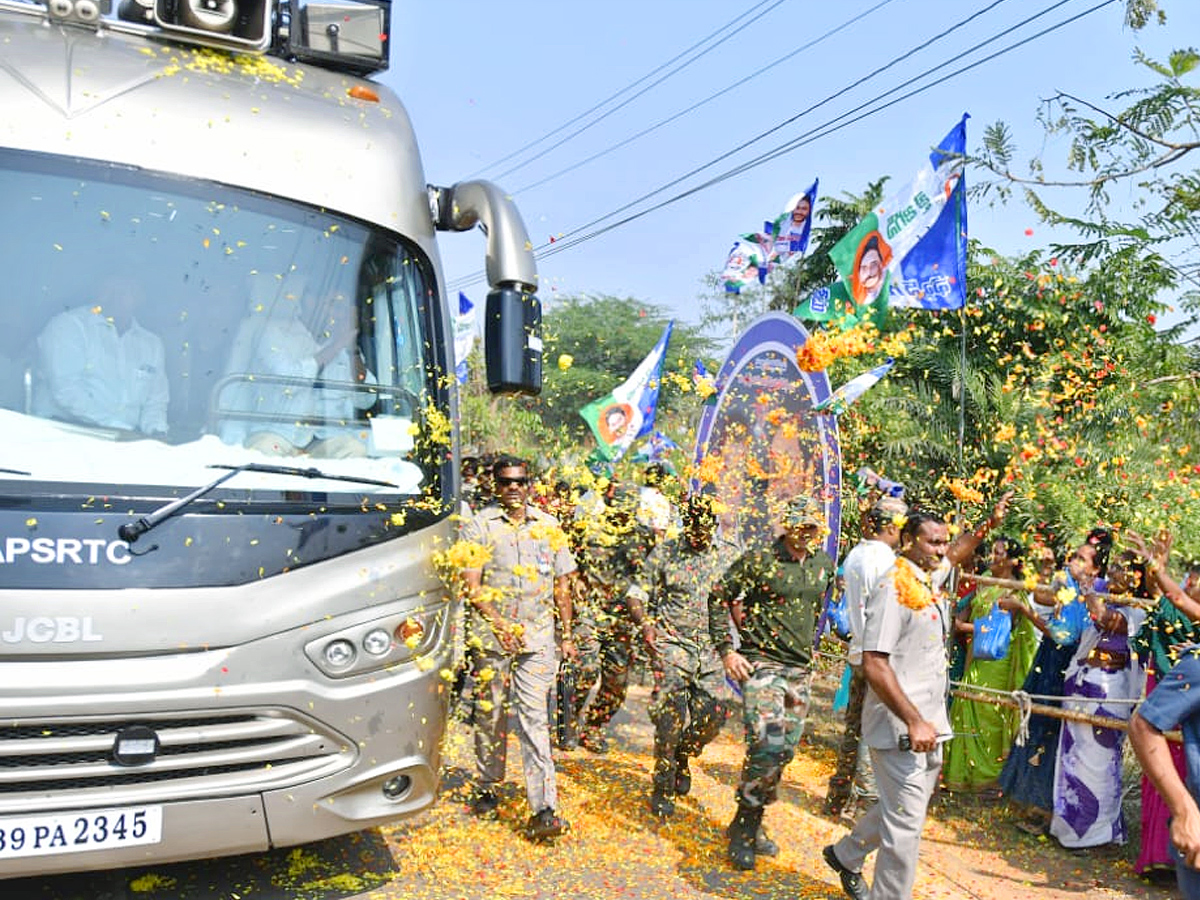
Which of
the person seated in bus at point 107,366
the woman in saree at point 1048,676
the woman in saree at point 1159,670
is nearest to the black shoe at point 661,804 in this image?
the woman in saree at point 1048,676

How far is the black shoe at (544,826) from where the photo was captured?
5.56 meters

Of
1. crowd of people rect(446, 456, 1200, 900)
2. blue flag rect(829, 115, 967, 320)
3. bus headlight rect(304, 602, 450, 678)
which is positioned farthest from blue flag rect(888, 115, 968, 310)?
bus headlight rect(304, 602, 450, 678)

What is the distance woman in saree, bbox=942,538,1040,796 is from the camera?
7.19m

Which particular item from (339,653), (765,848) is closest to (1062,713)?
(765,848)

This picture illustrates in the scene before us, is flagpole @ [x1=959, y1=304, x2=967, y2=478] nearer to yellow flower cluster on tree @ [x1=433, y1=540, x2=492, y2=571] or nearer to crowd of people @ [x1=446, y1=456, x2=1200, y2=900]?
crowd of people @ [x1=446, y1=456, x2=1200, y2=900]

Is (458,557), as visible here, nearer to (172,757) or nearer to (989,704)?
(172,757)

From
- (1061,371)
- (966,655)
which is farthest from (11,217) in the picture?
(1061,371)

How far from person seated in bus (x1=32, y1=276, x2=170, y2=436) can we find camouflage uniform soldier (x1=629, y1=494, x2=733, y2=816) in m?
3.28

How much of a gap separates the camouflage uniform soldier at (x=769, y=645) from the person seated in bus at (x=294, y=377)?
2432mm

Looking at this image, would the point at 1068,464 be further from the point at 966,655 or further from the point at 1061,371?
the point at 966,655

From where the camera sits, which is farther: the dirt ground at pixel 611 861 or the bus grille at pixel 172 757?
the dirt ground at pixel 611 861

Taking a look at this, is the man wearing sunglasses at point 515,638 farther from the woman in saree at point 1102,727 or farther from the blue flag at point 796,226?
the blue flag at point 796,226

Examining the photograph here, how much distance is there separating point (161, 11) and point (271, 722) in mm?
3120

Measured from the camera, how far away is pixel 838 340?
23.2 feet
